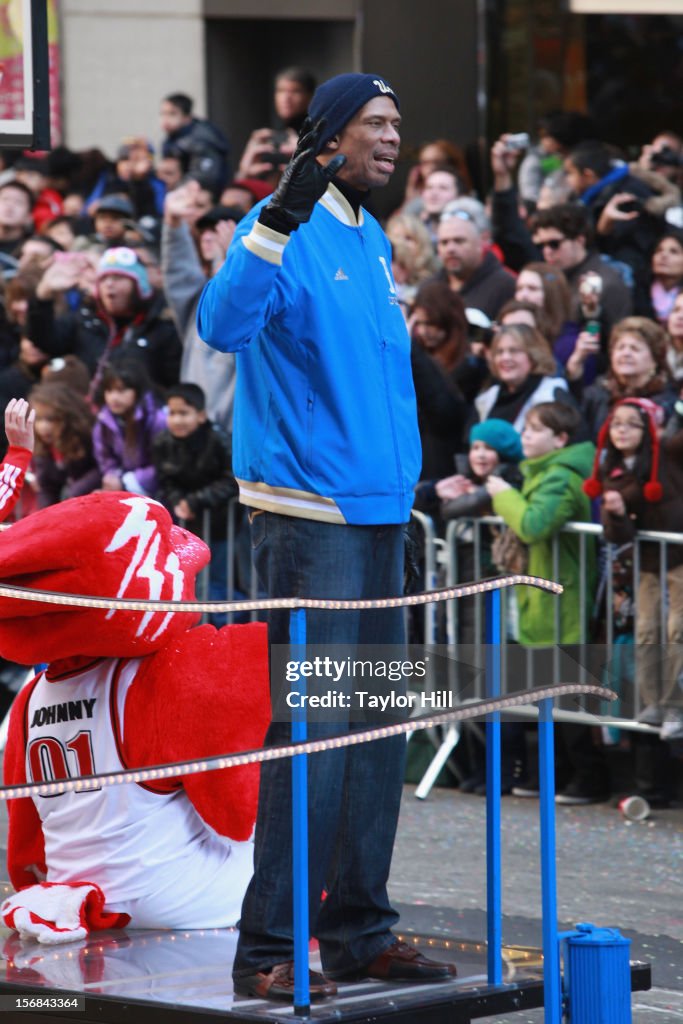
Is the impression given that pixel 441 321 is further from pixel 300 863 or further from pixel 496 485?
pixel 300 863

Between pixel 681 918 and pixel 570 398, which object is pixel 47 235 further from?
pixel 681 918

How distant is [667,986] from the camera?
229 inches

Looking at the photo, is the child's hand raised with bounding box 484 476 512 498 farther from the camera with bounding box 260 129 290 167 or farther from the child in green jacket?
the camera with bounding box 260 129 290 167

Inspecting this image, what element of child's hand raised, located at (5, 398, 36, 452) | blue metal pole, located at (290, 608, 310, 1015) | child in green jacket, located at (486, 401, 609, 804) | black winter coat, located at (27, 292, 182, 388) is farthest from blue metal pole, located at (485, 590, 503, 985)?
black winter coat, located at (27, 292, 182, 388)

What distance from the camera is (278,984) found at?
14.5 feet

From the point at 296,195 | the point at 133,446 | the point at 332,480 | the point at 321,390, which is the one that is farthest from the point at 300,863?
the point at 133,446

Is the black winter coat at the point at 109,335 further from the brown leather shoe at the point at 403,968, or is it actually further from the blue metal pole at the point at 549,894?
the blue metal pole at the point at 549,894

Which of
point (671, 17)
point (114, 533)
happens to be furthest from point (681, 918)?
point (671, 17)

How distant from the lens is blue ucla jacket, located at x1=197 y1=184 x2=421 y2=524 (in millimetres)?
4551

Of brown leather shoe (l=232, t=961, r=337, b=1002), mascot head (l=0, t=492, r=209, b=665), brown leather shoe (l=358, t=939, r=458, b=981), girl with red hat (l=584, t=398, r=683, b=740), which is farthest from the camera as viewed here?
girl with red hat (l=584, t=398, r=683, b=740)

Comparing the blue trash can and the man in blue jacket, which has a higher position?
the man in blue jacket

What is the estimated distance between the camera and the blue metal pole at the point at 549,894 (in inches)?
171

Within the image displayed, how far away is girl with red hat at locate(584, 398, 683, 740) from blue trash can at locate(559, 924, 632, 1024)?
140 inches

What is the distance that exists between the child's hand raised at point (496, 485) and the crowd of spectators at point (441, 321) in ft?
0.90
